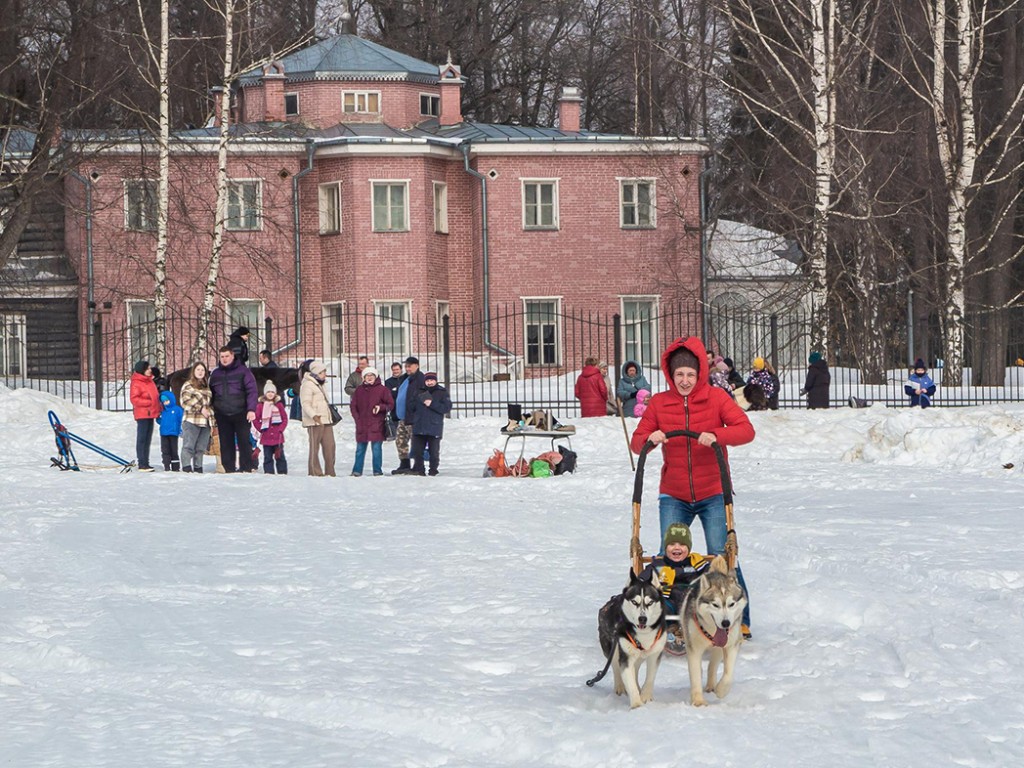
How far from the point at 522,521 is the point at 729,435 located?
20.0 feet

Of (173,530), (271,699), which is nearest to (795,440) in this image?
(173,530)

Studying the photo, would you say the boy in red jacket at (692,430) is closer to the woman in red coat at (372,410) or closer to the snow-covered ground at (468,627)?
the snow-covered ground at (468,627)

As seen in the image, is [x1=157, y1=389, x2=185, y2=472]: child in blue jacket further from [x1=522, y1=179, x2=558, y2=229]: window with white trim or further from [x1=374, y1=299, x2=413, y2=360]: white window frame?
[x1=522, y1=179, x2=558, y2=229]: window with white trim

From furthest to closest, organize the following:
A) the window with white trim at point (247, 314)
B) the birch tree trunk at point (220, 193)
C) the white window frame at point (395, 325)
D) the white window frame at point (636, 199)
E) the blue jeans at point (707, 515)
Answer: the white window frame at point (636, 199) < the window with white trim at point (247, 314) < the white window frame at point (395, 325) < the birch tree trunk at point (220, 193) < the blue jeans at point (707, 515)

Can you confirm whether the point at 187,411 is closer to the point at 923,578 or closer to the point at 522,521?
the point at 522,521

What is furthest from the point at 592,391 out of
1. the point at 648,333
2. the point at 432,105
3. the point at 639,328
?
the point at 432,105

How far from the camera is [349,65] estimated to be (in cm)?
4156

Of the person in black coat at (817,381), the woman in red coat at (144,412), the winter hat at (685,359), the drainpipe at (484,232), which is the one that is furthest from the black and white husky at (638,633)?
the drainpipe at (484,232)

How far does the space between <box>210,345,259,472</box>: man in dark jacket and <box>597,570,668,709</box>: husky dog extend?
489 inches

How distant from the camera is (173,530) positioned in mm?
14031

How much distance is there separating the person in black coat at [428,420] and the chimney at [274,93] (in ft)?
75.0

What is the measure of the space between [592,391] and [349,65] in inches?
760

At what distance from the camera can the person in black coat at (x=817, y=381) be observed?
2616 cm

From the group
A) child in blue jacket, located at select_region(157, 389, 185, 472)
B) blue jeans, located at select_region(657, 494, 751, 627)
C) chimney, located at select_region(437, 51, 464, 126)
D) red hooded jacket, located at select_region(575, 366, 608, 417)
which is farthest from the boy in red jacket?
chimney, located at select_region(437, 51, 464, 126)
